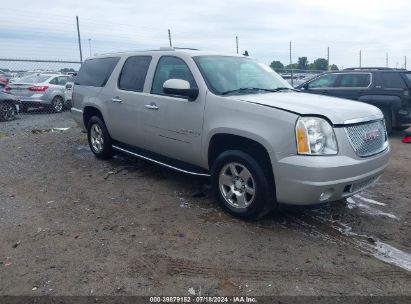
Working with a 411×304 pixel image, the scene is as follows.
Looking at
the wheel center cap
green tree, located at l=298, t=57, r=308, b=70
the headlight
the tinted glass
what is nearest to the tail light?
the tinted glass

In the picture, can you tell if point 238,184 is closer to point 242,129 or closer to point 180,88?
point 242,129

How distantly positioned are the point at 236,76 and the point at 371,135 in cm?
177

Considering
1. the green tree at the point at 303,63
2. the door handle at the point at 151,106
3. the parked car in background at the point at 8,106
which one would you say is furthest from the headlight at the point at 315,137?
the green tree at the point at 303,63

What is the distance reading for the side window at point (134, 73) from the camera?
5598 mm

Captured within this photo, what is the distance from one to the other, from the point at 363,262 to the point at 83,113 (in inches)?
212

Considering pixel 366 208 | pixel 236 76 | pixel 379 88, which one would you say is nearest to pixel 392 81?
pixel 379 88

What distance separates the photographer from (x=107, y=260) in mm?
3484

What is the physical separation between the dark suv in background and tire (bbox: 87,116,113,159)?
16.5 ft

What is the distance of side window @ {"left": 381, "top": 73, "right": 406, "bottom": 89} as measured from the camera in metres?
9.52

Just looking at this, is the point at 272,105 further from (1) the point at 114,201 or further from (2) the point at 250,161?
(1) the point at 114,201

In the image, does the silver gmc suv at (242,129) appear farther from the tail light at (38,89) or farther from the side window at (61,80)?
the side window at (61,80)

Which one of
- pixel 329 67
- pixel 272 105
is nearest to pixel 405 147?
pixel 272 105

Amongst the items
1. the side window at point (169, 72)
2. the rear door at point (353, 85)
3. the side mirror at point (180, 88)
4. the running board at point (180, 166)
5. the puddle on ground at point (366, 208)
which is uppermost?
the side window at point (169, 72)

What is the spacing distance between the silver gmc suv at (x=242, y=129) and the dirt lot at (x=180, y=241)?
16.3 inches
